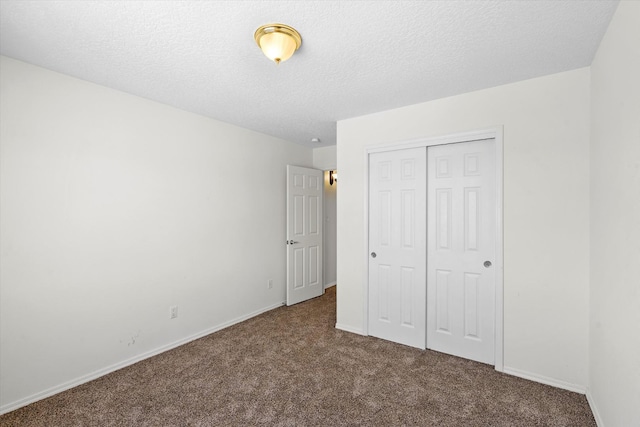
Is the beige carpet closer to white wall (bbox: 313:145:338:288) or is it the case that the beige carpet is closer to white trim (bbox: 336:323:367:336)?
white trim (bbox: 336:323:367:336)

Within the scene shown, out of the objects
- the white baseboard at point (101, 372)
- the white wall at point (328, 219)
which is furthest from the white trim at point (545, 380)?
the white wall at point (328, 219)

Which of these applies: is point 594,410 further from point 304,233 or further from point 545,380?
point 304,233

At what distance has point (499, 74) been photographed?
7.39ft

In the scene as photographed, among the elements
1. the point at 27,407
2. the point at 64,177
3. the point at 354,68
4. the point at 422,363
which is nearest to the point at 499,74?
the point at 354,68

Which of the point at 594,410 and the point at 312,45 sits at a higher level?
→ the point at 312,45

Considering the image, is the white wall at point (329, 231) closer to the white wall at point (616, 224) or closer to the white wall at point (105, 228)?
the white wall at point (105, 228)

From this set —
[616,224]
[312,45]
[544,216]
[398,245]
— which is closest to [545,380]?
[544,216]

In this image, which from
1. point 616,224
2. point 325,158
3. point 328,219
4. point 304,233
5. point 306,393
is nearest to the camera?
point 616,224

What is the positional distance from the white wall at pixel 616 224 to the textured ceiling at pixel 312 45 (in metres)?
0.27

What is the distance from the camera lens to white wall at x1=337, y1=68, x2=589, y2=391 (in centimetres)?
215

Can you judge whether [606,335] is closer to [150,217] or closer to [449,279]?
[449,279]

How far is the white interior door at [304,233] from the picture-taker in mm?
4172

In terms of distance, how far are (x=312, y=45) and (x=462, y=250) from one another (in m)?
2.13

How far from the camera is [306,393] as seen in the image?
2176 mm
